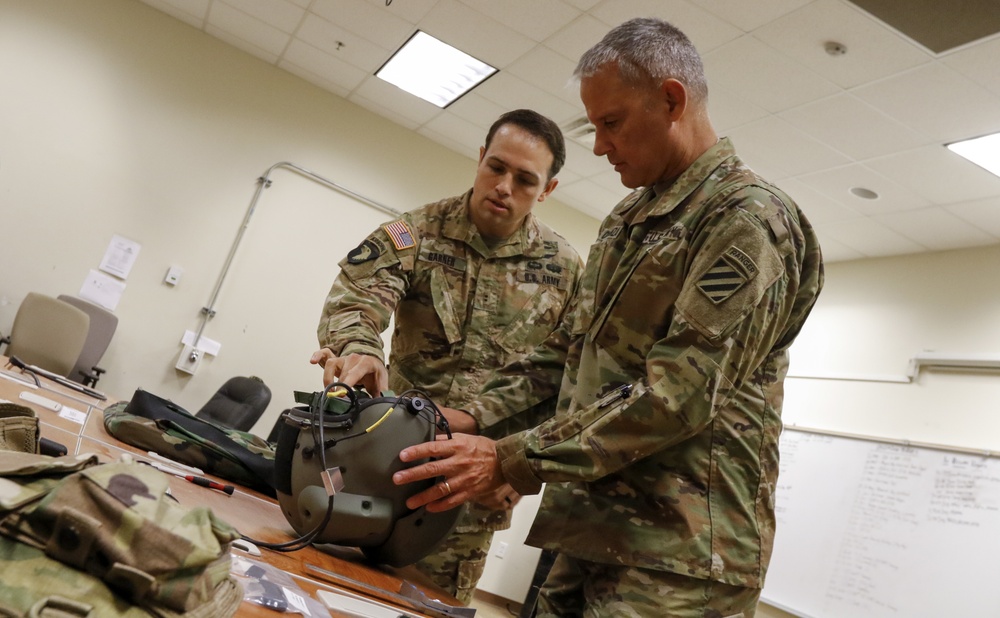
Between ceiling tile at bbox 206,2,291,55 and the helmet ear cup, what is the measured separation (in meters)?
4.70

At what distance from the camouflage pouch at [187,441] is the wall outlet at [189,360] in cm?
383

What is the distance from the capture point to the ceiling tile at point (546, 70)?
461 centimetres

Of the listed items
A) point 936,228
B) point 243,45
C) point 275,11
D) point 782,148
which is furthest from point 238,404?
point 936,228

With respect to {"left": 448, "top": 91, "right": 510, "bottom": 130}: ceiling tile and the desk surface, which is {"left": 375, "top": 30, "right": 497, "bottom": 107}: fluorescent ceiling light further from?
the desk surface

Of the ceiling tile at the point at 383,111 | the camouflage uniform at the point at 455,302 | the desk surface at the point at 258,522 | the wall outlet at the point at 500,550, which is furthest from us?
the wall outlet at the point at 500,550

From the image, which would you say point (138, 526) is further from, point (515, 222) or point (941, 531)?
point (941, 531)

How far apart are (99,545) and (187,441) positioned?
1.23 m

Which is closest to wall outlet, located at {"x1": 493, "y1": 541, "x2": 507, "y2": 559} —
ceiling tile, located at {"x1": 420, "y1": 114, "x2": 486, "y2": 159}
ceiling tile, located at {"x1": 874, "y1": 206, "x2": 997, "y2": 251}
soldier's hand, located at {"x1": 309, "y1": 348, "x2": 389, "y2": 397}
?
ceiling tile, located at {"x1": 420, "y1": 114, "x2": 486, "y2": 159}

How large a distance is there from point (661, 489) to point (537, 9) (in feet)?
11.3

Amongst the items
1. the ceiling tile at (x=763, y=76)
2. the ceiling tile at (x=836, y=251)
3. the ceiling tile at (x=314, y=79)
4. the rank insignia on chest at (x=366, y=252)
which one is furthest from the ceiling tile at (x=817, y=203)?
the rank insignia on chest at (x=366, y=252)

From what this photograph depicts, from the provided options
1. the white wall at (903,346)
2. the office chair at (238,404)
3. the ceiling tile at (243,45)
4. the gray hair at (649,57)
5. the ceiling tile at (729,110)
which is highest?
the ceiling tile at (729,110)

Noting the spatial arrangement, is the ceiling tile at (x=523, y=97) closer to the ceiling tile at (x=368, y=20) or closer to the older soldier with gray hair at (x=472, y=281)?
the ceiling tile at (x=368, y=20)

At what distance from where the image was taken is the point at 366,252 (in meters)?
1.99

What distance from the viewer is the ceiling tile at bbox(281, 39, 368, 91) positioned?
5.52m
